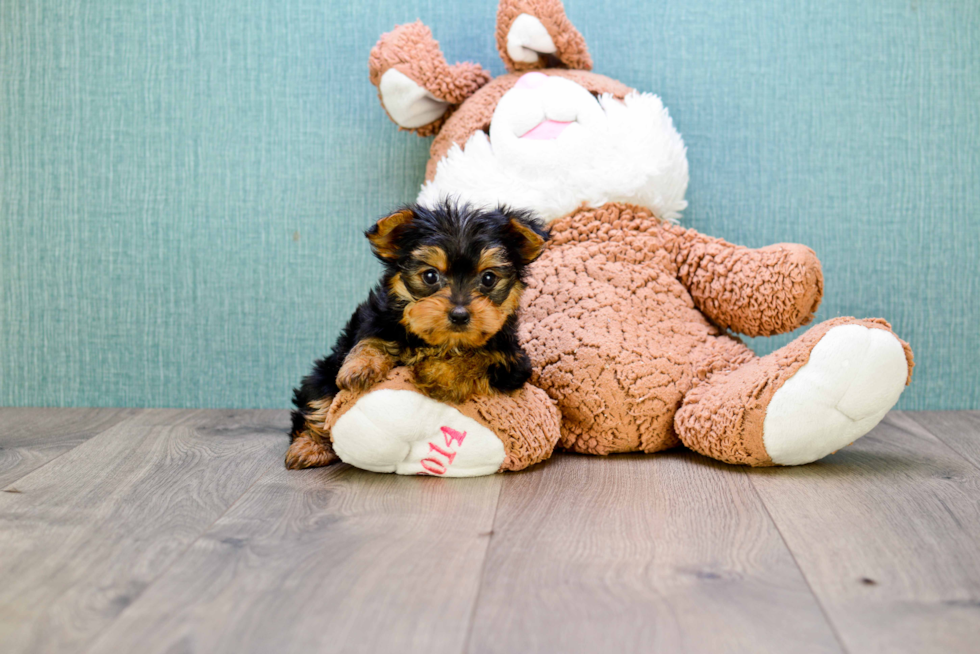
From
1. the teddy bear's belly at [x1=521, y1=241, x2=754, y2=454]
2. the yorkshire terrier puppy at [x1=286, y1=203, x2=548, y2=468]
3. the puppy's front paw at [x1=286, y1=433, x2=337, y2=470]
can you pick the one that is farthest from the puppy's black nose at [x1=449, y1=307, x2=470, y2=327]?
the puppy's front paw at [x1=286, y1=433, x2=337, y2=470]

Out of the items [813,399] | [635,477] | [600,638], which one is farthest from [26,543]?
[813,399]

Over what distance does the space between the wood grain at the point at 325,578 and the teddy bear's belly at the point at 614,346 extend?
0.41 metres

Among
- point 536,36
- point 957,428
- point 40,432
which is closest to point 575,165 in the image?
point 536,36

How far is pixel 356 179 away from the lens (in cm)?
256

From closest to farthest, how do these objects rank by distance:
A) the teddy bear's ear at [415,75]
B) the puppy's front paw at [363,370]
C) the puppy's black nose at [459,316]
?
the puppy's black nose at [459,316], the puppy's front paw at [363,370], the teddy bear's ear at [415,75]

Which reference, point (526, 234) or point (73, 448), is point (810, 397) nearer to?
point (526, 234)

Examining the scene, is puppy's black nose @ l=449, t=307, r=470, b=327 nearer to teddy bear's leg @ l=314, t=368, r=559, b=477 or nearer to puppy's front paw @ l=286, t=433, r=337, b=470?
teddy bear's leg @ l=314, t=368, r=559, b=477

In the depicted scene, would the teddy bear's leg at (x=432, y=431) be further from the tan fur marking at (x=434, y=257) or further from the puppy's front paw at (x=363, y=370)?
the tan fur marking at (x=434, y=257)

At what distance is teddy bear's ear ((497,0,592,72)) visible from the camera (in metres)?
2.12

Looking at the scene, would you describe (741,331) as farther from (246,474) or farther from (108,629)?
(108,629)

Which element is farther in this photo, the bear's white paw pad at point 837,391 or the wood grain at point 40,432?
the wood grain at point 40,432

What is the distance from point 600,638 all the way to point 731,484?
0.81m

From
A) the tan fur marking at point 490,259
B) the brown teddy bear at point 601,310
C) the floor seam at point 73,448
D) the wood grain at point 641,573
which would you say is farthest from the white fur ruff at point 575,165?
the floor seam at point 73,448

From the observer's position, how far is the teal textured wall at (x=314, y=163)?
2496 mm
